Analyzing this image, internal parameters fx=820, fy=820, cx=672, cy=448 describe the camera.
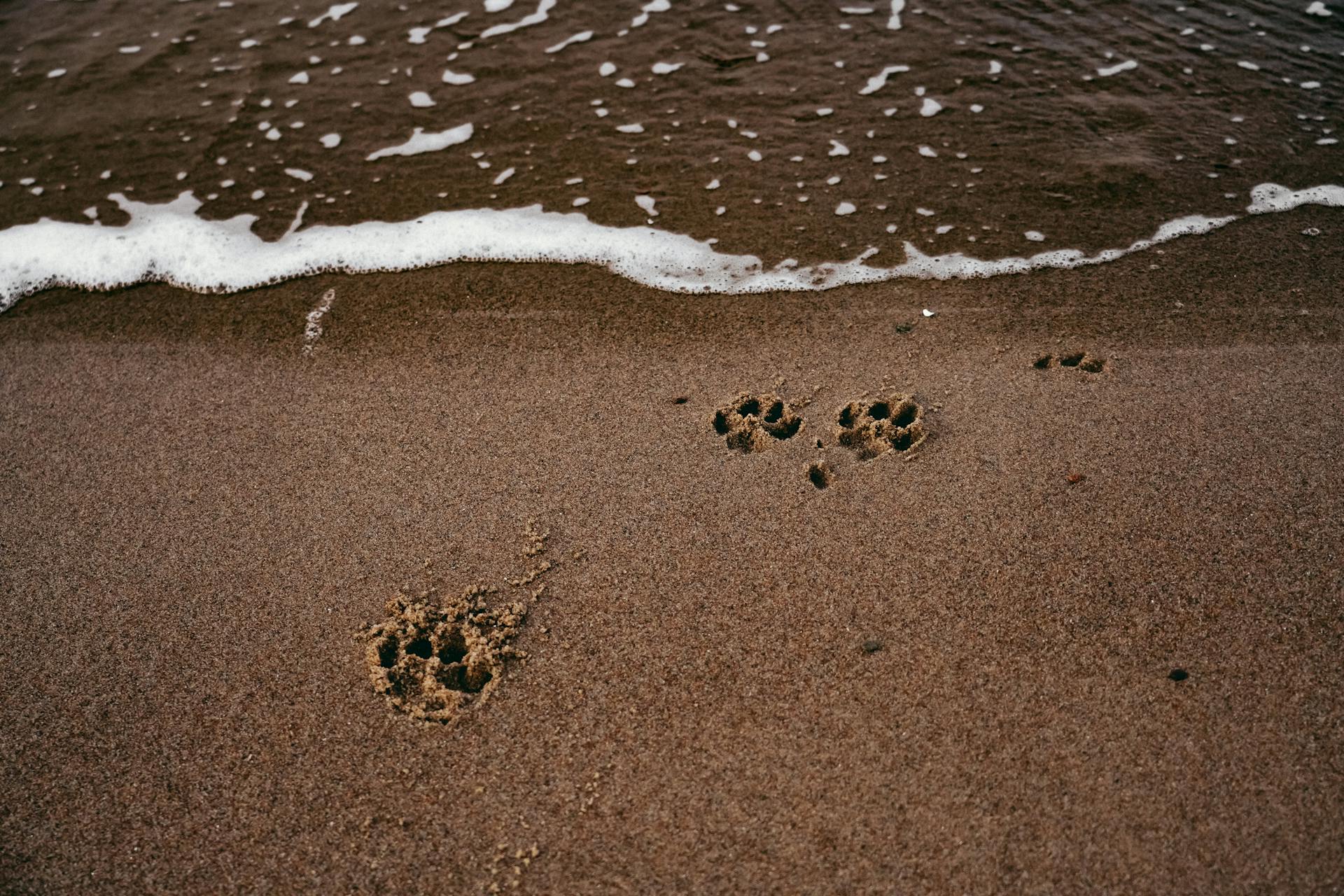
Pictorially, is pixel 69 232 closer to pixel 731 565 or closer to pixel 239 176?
pixel 239 176

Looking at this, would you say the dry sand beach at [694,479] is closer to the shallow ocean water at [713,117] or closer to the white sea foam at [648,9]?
the shallow ocean water at [713,117]

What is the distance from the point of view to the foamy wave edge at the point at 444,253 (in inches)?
136

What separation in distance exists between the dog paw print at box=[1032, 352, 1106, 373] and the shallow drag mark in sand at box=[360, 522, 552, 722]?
6.22 feet

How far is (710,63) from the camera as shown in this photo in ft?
15.6

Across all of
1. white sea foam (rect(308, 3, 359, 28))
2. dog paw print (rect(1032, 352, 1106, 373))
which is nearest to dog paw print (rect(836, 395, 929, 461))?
dog paw print (rect(1032, 352, 1106, 373))

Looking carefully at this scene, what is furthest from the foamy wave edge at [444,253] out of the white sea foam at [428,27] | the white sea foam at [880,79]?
the white sea foam at [428,27]

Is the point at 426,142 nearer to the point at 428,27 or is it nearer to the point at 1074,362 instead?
the point at 428,27

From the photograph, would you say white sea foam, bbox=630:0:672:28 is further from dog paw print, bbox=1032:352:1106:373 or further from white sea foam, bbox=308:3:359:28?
dog paw print, bbox=1032:352:1106:373

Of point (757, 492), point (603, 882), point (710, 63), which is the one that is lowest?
point (603, 882)

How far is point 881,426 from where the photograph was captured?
8.95 ft

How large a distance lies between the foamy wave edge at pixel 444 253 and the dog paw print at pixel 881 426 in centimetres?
77

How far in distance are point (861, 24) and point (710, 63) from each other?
39.3 inches

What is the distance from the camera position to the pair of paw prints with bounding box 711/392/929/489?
2.68 m

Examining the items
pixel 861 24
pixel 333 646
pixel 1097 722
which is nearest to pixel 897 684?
pixel 1097 722
